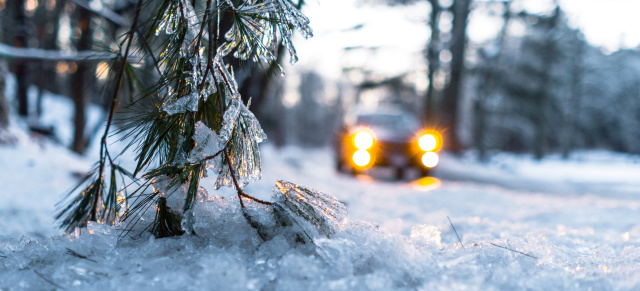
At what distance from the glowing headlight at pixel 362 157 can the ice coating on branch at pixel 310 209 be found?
6.02 meters

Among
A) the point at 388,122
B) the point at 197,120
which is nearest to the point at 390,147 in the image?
the point at 388,122

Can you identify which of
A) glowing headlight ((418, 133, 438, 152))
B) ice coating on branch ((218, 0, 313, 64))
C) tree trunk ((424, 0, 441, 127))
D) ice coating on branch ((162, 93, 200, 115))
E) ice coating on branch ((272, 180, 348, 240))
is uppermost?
tree trunk ((424, 0, 441, 127))

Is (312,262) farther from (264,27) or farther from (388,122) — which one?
(388,122)

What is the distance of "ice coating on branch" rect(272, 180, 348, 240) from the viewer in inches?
55.7

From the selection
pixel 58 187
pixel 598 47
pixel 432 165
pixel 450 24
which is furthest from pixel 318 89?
pixel 58 187

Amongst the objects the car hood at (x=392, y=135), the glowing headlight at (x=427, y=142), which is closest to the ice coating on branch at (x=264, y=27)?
the car hood at (x=392, y=135)

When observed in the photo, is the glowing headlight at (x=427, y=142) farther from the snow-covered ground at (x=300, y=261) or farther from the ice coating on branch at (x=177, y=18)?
the ice coating on branch at (x=177, y=18)

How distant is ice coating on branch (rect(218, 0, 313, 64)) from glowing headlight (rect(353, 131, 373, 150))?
19.9 feet

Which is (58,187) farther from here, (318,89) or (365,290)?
(318,89)

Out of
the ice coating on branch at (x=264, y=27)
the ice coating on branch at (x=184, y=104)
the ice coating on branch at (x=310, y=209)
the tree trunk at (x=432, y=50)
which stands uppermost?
the tree trunk at (x=432, y=50)

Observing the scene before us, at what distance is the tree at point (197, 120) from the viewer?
4.72ft

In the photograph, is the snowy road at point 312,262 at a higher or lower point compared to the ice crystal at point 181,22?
lower

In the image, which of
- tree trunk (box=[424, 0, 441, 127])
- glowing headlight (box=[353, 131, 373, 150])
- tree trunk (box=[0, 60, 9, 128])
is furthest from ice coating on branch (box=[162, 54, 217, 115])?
tree trunk (box=[424, 0, 441, 127])

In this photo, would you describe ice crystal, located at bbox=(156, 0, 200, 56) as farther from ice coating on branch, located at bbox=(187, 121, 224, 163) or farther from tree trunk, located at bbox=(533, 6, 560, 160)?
tree trunk, located at bbox=(533, 6, 560, 160)
